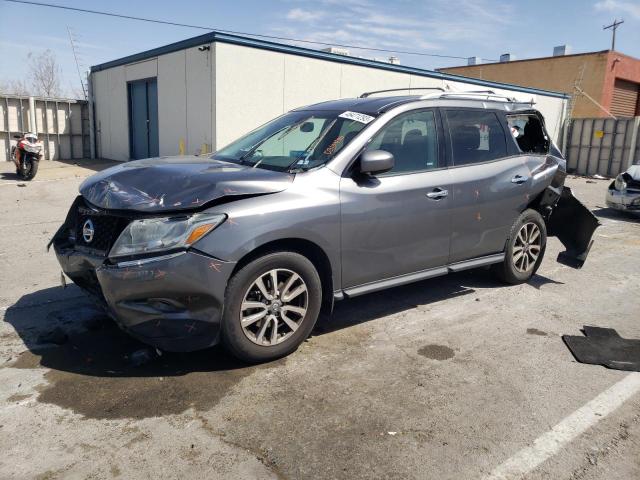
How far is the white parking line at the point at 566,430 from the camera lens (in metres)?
2.71

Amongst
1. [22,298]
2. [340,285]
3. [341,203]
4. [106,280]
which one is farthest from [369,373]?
[22,298]

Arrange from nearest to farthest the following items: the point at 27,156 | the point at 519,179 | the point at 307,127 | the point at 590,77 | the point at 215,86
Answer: the point at 307,127, the point at 519,179, the point at 215,86, the point at 27,156, the point at 590,77

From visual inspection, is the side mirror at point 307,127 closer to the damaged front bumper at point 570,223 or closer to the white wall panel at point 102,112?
the damaged front bumper at point 570,223

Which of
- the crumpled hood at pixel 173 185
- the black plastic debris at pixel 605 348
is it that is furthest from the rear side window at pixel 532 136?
the crumpled hood at pixel 173 185

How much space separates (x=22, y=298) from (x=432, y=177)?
13.2 ft

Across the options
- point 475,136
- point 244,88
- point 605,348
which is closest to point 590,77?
point 244,88

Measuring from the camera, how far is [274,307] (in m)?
3.76

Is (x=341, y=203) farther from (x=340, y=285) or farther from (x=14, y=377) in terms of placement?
(x=14, y=377)

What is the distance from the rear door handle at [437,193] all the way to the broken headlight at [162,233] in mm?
2012

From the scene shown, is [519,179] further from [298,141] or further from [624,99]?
[624,99]

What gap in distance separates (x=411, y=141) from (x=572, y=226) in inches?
113

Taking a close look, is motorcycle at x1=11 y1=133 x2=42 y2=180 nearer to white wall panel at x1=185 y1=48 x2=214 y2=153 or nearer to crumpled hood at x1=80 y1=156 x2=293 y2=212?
white wall panel at x1=185 y1=48 x2=214 y2=153

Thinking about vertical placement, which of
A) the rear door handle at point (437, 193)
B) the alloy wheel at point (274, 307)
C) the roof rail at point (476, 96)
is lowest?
the alloy wheel at point (274, 307)

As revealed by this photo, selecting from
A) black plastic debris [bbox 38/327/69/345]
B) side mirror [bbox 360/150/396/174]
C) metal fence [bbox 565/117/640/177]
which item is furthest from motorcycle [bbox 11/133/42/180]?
metal fence [bbox 565/117/640/177]
